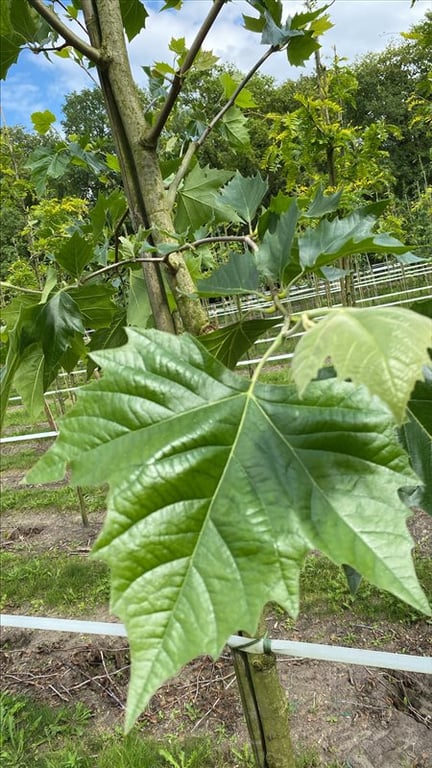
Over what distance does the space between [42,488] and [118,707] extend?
2.96 metres

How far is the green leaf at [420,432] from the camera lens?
485mm

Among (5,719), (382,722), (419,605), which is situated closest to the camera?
(419,605)

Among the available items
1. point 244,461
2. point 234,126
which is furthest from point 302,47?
point 244,461

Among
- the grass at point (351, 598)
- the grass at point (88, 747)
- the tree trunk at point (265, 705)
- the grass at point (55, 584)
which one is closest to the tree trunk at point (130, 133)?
the tree trunk at point (265, 705)

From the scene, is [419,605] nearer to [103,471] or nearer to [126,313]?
[103,471]

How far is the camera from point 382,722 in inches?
73.0

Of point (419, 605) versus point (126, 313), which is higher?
point (126, 313)

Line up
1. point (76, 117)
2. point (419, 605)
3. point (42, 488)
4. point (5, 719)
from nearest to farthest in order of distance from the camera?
point (419, 605), point (5, 719), point (42, 488), point (76, 117)

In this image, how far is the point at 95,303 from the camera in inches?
29.6

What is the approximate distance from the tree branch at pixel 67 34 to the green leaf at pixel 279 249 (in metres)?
0.35

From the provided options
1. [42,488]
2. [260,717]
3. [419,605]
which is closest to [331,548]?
[419,605]

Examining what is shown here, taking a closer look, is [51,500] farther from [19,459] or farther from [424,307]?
[424,307]

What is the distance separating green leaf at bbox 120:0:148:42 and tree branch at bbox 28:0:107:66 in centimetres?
27

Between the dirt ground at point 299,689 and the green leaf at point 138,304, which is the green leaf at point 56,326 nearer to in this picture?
the green leaf at point 138,304
